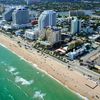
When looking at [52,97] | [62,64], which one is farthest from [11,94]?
[62,64]

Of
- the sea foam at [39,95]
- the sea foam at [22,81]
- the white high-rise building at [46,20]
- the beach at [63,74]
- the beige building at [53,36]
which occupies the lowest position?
the sea foam at [39,95]

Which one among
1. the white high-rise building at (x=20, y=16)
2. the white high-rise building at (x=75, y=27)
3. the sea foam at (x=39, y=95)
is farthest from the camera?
the white high-rise building at (x=20, y=16)

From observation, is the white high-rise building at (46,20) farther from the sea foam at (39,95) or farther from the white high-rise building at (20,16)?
the sea foam at (39,95)

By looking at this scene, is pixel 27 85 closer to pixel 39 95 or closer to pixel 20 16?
pixel 39 95

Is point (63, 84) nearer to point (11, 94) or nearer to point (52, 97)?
point (52, 97)

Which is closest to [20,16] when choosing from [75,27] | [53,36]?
[75,27]

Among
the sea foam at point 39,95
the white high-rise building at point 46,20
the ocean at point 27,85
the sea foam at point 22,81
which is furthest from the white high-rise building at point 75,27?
the sea foam at point 39,95

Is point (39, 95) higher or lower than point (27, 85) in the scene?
lower

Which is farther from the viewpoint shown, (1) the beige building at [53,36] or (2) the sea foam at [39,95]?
(1) the beige building at [53,36]
